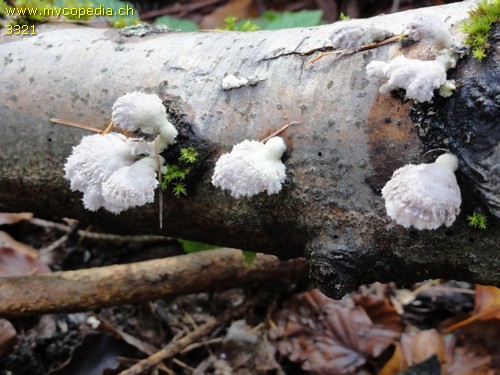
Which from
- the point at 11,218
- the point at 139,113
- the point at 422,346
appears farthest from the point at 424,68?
the point at 11,218

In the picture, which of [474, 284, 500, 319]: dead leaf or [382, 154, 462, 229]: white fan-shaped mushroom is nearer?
[382, 154, 462, 229]: white fan-shaped mushroom

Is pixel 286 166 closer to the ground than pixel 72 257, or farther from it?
farther from it

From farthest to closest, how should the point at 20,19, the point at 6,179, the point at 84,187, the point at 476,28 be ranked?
1. the point at 20,19
2. the point at 6,179
3. the point at 84,187
4. the point at 476,28

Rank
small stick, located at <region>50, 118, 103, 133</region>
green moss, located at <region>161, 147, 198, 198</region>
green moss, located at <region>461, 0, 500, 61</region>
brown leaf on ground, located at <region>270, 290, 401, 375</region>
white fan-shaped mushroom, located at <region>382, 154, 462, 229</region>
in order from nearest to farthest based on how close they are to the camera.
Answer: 1. white fan-shaped mushroom, located at <region>382, 154, 462, 229</region>
2. green moss, located at <region>461, 0, 500, 61</region>
3. green moss, located at <region>161, 147, 198, 198</region>
4. small stick, located at <region>50, 118, 103, 133</region>
5. brown leaf on ground, located at <region>270, 290, 401, 375</region>

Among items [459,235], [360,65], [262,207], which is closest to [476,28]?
[360,65]

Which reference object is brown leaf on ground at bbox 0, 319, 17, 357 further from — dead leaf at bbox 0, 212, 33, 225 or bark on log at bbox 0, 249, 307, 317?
dead leaf at bbox 0, 212, 33, 225

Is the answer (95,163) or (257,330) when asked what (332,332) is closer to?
(257,330)

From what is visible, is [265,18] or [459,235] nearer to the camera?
[459,235]

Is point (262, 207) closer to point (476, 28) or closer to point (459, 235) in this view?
point (459, 235)

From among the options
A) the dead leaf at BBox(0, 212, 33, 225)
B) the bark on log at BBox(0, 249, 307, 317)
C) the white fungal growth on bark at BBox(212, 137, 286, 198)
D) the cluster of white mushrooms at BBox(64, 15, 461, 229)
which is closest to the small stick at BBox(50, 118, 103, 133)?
the cluster of white mushrooms at BBox(64, 15, 461, 229)
